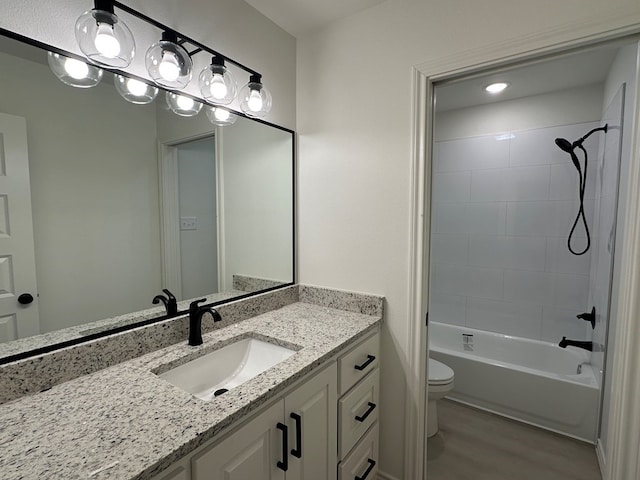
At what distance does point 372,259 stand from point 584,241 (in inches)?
73.9

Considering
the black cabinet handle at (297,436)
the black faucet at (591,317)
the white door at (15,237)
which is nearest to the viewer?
the white door at (15,237)

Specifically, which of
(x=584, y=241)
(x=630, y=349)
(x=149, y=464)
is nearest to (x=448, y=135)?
(x=584, y=241)

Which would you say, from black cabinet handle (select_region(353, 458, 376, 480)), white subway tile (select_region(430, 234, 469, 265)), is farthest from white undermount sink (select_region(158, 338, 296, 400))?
white subway tile (select_region(430, 234, 469, 265))

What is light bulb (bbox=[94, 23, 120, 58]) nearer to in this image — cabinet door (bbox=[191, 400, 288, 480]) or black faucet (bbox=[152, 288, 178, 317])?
black faucet (bbox=[152, 288, 178, 317])

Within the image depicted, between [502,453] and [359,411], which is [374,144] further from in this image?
[502,453]

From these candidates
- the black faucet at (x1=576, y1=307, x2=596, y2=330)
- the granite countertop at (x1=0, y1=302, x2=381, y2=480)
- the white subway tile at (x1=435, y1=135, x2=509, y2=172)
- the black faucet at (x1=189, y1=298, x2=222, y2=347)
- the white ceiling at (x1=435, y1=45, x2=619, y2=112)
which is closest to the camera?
the granite countertop at (x1=0, y1=302, x2=381, y2=480)

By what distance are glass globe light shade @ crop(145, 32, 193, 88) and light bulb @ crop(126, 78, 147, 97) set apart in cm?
5

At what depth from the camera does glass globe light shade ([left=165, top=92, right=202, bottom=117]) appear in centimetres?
125

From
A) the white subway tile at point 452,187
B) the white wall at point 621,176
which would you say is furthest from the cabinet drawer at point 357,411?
the white subway tile at point 452,187

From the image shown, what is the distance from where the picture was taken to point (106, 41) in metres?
0.94

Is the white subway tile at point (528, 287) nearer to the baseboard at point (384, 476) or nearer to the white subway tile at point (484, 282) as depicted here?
the white subway tile at point (484, 282)

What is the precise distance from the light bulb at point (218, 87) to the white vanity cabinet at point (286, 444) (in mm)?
1207

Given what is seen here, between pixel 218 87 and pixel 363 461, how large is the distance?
5.93 feet

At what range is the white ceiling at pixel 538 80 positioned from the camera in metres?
1.91
